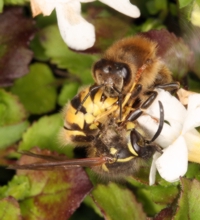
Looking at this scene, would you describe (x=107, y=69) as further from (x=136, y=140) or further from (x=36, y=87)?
(x=36, y=87)

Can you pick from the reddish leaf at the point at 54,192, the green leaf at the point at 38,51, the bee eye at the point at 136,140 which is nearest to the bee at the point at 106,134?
the bee eye at the point at 136,140

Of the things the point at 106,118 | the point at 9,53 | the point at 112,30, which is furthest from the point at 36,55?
the point at 106,118

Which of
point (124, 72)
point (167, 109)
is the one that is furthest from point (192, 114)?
point (124, 72)

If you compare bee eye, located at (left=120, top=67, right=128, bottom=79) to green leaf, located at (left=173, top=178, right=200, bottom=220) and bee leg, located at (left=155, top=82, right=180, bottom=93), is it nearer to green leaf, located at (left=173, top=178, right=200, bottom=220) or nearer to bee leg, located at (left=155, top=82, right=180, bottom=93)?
bee leg, located at (left=155, top=82, right=180, bottom=93)

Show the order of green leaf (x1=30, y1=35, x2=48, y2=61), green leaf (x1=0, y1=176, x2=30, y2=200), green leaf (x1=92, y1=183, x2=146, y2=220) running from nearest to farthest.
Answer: green leaf (x1=92, y1=183, x2=146, y2=220)
green leaf (x1=0, y1=176, x2=30, y2=200)
green leaf (x1=30, y1=35, x2=48, y2=61)

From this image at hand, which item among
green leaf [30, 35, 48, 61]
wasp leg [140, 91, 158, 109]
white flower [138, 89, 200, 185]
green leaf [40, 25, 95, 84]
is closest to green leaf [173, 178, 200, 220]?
white flower [138, 89, 200, 185]

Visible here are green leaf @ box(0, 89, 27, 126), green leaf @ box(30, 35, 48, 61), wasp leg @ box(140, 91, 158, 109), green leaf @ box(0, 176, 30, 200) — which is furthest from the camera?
green leaf @ box(30, 35, 48, 61)
